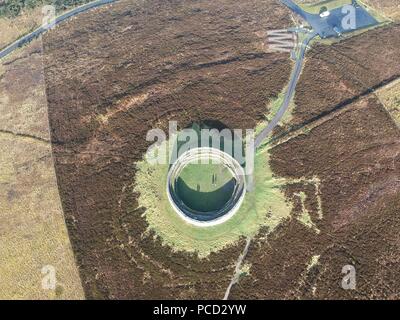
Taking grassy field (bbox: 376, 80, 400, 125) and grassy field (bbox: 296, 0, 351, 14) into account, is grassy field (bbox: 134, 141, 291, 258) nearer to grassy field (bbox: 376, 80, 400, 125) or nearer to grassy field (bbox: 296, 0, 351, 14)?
grassy field (bbox: 376, 80, 400, 125)

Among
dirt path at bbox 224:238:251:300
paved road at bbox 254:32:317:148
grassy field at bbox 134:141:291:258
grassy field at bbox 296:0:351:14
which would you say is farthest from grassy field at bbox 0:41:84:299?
grassy field at bbox 296:0:351:14

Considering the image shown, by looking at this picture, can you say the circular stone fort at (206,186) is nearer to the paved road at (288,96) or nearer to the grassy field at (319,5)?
the paved road at (288,96)

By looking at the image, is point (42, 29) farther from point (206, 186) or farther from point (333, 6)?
point (333, 6)

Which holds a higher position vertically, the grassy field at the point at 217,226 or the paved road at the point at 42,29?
the paved road at the point at 42,29

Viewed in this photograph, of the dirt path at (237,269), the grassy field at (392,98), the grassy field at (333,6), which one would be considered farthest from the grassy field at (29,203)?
the grassy field at (333,6)

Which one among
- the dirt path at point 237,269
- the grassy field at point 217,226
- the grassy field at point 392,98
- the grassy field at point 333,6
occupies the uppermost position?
the grassy field at point 333,6

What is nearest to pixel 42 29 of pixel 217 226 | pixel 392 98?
pixel 217 226
